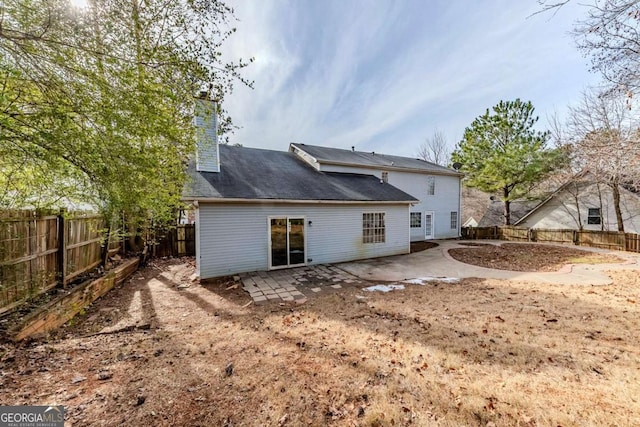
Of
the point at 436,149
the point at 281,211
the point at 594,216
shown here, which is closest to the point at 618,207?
the point at 594,216

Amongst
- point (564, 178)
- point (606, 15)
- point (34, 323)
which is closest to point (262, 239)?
point (34, 323)

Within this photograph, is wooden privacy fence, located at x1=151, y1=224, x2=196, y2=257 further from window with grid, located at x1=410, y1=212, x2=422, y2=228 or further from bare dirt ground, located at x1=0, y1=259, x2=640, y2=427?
window with grid, located at x1=410, y1=212, x2=422, y2=228

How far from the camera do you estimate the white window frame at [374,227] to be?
1020 cm

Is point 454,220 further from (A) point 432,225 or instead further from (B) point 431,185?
(B) point 431,185

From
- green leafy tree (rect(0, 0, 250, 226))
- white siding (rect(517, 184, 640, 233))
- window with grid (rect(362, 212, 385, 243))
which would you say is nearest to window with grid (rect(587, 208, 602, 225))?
white siding (rect(517, 184, 640, 233))

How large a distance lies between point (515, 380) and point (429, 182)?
49.3 ft

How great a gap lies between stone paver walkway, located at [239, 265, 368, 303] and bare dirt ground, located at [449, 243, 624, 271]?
18.0 ft

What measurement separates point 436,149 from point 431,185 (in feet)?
54.7

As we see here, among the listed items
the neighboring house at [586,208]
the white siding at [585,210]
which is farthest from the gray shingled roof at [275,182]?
the white siding at [585,210]

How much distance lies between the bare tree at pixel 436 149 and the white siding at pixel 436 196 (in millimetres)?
14326

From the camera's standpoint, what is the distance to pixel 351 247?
981 centimetres

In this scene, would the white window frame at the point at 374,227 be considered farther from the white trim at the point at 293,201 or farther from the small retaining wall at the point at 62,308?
the small retaining wall at the point at 62,308

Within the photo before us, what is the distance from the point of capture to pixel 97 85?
3193 millimetres

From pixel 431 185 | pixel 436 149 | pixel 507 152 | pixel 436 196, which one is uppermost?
pixel 436 149
